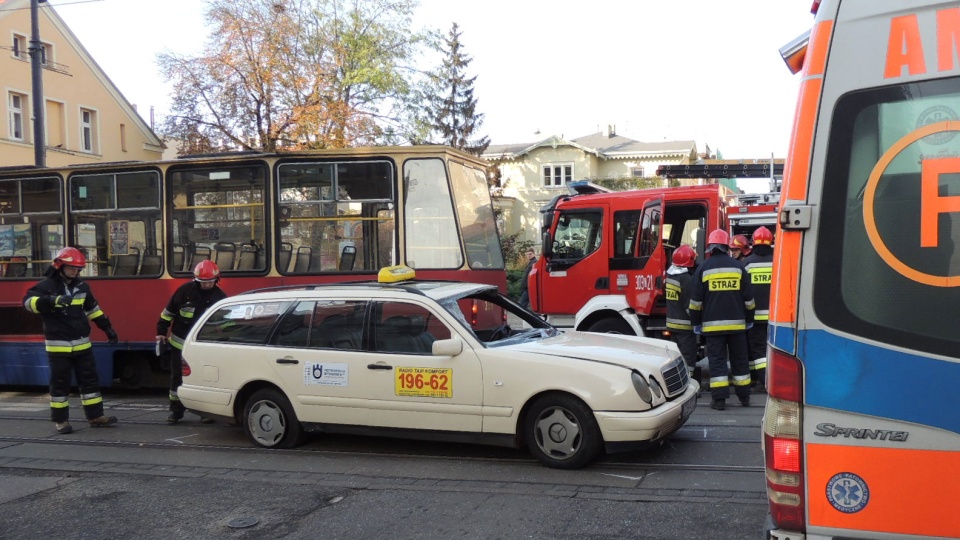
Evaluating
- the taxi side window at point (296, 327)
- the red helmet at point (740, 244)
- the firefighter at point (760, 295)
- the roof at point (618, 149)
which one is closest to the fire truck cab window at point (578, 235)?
the red helmet at point (740, 244)

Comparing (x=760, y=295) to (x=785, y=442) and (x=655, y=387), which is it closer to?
(x=655, y=387)

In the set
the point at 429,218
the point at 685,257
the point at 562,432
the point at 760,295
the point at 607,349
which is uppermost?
the point at 429,218

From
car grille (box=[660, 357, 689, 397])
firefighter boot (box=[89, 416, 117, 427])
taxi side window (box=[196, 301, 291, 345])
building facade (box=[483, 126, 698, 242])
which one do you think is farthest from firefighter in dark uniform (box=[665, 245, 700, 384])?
Result: building facade (box=[483, 126, 698, 242])

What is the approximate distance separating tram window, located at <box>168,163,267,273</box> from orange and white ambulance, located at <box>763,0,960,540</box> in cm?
812

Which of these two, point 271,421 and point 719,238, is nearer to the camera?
point 271,421

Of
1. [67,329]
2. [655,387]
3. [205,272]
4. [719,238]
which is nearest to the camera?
[655,387]

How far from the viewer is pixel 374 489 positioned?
6066 millimetres

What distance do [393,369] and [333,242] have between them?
3343 millimetres

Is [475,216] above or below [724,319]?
above

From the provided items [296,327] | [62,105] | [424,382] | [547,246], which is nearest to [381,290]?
[296,327]

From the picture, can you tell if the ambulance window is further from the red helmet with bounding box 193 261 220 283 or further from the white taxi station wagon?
the red helmet with bounding box 193 261 220 283

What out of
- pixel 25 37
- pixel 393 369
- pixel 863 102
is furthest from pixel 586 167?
pixel 863 102

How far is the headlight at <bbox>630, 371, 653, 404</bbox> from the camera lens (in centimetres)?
602

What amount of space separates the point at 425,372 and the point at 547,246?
5.24 m
